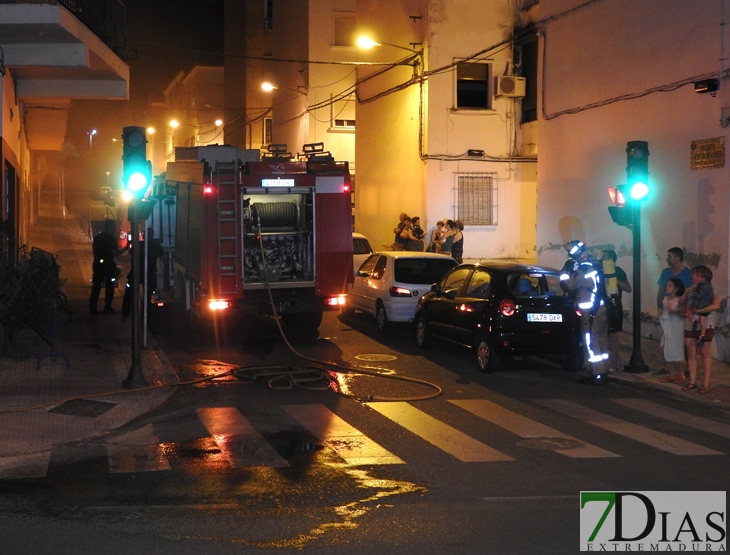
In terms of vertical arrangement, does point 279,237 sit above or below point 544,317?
above

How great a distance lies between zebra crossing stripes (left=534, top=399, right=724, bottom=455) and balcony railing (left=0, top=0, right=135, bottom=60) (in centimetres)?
980

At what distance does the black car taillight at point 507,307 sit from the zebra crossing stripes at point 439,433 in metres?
2.59

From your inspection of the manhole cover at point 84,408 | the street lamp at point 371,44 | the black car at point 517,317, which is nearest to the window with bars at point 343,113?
the street lamp at point 371,44

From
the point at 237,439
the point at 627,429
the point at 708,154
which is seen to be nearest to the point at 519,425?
the point at 627,429

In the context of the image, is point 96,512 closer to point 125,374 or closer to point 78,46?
point 125,374

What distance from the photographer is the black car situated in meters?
13.1

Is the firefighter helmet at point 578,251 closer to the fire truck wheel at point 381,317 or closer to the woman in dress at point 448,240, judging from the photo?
the fire truck wheel at point 381,317

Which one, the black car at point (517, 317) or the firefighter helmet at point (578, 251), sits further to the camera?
the black car at point (517, 317)

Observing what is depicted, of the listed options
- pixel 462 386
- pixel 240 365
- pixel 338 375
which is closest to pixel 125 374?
pixel 240 365

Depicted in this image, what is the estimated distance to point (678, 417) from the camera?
10.8 metres

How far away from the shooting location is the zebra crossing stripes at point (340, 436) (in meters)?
8.47

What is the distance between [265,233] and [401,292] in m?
2.78

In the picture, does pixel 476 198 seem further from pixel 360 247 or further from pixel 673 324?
pixel 673 324

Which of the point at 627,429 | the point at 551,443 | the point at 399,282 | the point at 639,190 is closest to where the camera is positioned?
the point at 551,443
